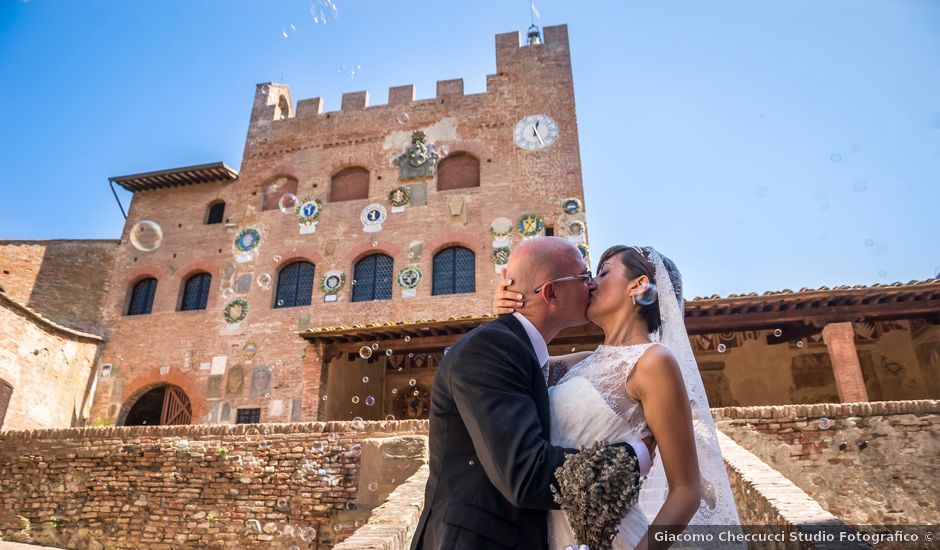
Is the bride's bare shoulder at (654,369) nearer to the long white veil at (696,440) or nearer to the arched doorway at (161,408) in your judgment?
the long white veil at (696,440)

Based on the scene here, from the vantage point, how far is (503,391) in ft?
5.51

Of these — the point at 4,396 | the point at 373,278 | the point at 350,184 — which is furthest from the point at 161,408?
the point at 350,184

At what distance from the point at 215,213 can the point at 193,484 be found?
1296cm

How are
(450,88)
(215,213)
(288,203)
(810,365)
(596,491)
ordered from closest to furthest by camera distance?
(596,491) < (810,365) < (288,203) < (450,88) < (215,213)

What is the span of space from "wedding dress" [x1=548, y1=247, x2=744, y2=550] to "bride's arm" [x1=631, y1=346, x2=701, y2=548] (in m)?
0.07

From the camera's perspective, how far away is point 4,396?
13.2 metres

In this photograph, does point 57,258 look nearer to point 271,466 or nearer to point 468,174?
point 468,174

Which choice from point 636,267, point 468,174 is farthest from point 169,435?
point 468,174

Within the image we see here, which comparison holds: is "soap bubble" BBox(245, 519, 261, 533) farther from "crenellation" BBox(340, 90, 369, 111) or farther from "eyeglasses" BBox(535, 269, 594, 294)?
"crenellation" BBox(340, 90, 369, 111)

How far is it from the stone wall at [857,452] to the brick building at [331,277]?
16.6ft

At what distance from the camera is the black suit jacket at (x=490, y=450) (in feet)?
5.24

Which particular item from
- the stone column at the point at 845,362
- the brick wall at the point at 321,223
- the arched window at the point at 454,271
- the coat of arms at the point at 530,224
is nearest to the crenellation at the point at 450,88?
the brick wall at the point at 321,223

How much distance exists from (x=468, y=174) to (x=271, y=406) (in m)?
8.88

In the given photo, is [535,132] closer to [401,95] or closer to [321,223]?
[401,95]
